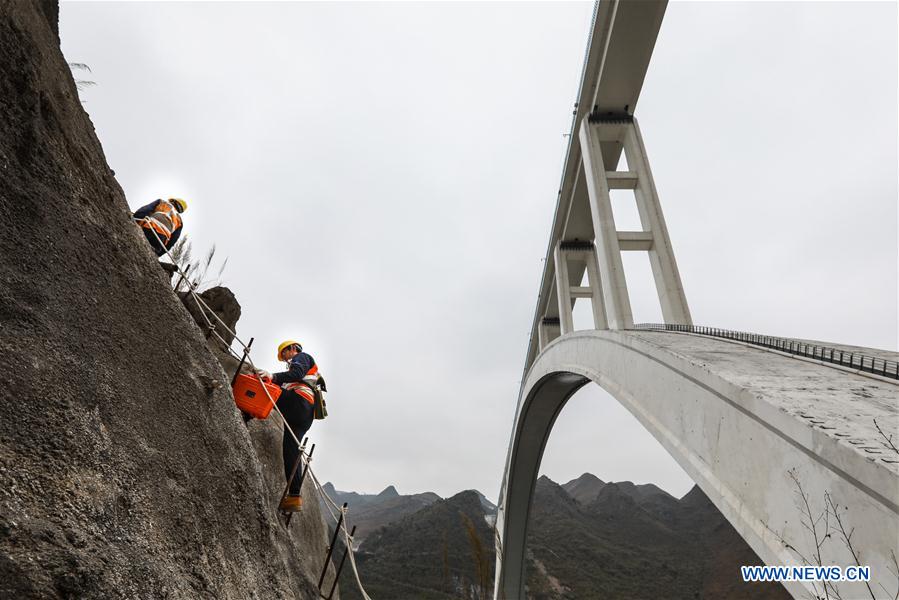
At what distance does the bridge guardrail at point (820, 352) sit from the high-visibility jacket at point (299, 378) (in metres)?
5.06

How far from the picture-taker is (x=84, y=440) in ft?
7.21

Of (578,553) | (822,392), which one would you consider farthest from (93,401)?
(578,553)

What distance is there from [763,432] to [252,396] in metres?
4.61

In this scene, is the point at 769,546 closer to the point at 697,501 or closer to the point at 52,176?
the point at 52,176

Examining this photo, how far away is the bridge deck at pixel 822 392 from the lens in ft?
7.93

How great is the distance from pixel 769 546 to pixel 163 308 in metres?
4.79

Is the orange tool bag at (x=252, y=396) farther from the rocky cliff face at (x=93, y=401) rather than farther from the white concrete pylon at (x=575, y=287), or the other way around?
the white concrete pylon at (x=575, y=287)

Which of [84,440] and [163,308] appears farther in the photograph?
[163,308]

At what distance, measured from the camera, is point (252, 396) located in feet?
15.2

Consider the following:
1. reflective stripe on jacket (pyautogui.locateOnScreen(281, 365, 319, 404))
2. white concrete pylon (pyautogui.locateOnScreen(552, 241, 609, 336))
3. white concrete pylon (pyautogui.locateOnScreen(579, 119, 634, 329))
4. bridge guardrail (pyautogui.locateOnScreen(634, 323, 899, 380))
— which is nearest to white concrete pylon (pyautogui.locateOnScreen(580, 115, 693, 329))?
white concrete pylon (pyautogui.locateOnScreen(579, 119, 634, 329))

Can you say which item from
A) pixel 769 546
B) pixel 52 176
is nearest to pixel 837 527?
pixel 769 546

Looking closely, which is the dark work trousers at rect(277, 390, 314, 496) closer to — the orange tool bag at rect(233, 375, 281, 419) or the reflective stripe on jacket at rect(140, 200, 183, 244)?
the orange tool bag at rect(233, 375, 281, 419)

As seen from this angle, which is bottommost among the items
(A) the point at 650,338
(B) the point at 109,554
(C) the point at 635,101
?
(B) the point at 109,554

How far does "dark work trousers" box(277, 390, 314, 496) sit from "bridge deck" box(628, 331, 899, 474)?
4.19m
